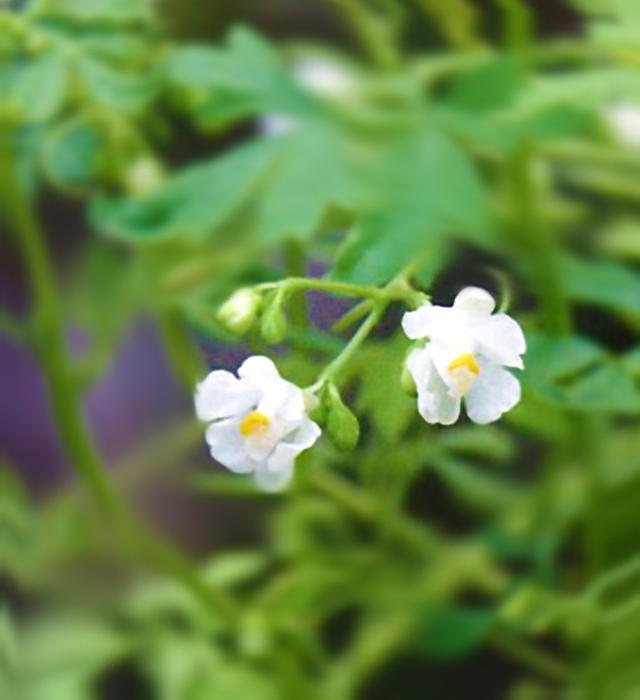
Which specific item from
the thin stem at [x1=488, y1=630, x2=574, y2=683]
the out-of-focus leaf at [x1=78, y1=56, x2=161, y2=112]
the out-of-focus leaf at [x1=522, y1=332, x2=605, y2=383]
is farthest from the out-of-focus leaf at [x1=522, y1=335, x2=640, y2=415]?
the out-of-focus leaf at [x1=78, y1=56, x2=161, y2=112]

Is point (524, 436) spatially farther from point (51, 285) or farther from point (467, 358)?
point (51, 285)

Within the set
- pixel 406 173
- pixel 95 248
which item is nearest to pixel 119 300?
pixel 95 248

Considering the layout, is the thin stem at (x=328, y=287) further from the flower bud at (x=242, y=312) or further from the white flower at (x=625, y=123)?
the white flower at (x=625, y=123)

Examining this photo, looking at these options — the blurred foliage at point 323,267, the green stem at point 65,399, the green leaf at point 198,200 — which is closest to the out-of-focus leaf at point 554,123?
the blurred foliage at point 323,267

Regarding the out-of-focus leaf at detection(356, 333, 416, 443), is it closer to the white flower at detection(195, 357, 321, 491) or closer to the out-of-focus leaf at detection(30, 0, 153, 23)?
the white flower at detection(195, 357, 321, 491)

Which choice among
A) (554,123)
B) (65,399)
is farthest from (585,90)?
(65,399)

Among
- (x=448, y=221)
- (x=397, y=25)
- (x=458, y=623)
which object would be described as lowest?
(x=458, y=623)
